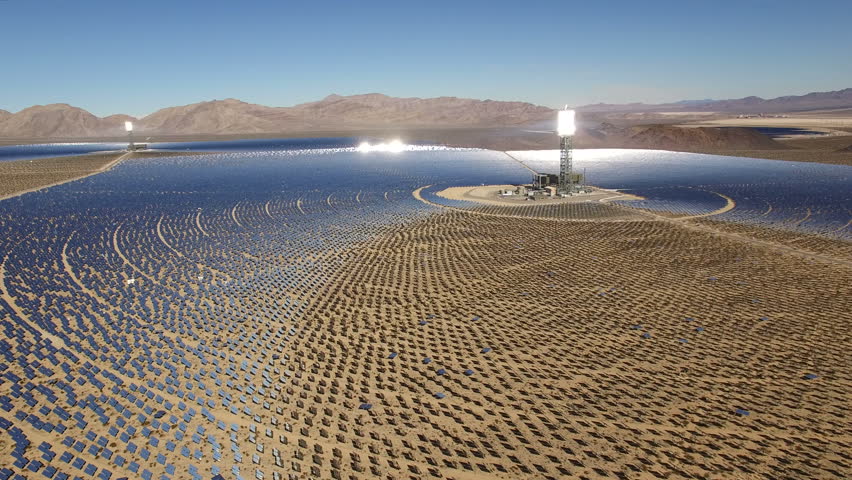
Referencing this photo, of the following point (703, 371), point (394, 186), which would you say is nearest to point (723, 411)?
point (703, 371)

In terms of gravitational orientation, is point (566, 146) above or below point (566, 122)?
below

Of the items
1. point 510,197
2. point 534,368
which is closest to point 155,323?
point 534,368

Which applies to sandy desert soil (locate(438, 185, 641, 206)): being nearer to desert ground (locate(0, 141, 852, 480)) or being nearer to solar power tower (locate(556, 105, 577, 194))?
solar power tower (locate(556, 105, 577, 194))

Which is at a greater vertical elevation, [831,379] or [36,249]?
[36,249]

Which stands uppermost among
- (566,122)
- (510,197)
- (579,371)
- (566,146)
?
(566,122)

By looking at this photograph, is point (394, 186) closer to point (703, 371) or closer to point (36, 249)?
point (36, 249)

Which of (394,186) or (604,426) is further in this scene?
(394,186)

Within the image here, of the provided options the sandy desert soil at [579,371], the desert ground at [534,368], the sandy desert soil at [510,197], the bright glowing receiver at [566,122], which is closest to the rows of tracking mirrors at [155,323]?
the desert ground at [534,368]

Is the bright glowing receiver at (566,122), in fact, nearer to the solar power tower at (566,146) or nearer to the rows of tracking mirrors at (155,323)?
the solar power tower at (566,146)

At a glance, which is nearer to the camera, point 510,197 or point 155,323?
point 155,323

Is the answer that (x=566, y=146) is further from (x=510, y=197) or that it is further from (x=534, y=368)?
(x=534, y=368)

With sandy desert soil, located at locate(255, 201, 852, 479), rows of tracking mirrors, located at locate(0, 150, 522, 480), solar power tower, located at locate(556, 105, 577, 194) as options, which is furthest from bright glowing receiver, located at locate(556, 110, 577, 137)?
sandy desert soil, located at locate(255, 201, 852, 479)
